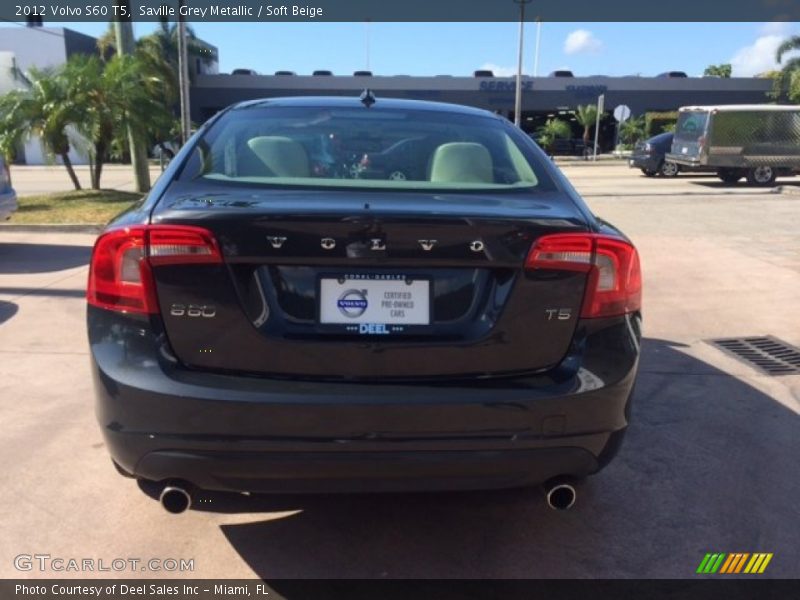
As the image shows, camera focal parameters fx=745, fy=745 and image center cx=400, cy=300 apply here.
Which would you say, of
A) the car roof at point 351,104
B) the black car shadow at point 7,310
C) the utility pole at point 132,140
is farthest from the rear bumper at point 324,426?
the utility pole at point 132,140

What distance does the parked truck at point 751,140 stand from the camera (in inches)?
818

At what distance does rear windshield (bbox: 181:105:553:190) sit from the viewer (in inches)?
121

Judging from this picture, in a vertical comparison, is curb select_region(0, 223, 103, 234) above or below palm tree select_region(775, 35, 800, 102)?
below

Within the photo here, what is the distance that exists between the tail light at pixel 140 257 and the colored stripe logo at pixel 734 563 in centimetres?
215

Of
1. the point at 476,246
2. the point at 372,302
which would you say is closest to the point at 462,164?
the point at 476,246

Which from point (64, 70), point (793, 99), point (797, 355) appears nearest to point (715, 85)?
point (793, 99)

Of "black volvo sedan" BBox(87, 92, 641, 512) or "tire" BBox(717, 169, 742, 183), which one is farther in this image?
"tire" BBox(717, 169, 742, 183)

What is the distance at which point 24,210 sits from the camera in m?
12.5

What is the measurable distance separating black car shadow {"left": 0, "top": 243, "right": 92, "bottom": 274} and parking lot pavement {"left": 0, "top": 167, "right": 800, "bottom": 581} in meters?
3.06

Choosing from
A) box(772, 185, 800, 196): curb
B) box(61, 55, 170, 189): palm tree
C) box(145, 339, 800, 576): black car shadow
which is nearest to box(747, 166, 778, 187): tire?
box(772, 185, 800, 196): curb

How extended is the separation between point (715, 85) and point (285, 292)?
1953 inches

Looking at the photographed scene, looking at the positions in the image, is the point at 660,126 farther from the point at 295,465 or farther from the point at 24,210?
the point at 295,465

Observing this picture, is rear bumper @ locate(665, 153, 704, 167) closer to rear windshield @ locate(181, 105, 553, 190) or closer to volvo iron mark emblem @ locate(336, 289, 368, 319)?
rear windshield @ locate(181, 105, 553, 190)

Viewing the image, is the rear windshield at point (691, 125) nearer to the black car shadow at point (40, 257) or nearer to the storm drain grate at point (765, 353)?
the storm drain grate at point (765, 353)
